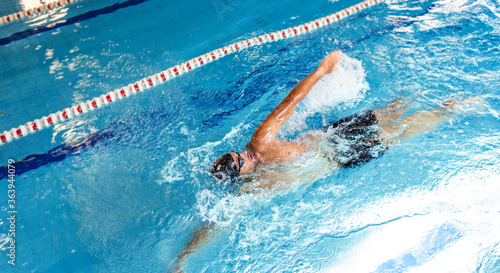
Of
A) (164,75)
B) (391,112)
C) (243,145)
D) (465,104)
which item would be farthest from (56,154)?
(465,104)

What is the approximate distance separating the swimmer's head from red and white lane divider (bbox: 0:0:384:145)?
2099 mm

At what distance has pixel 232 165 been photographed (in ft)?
8.47

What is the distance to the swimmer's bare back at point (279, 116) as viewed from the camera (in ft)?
8.24

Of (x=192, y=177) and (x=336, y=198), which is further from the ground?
(x=192, y=177)

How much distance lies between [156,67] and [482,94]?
11.9ft

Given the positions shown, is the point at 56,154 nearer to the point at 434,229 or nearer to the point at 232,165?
the point at 232,165

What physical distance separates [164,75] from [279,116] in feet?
7.62

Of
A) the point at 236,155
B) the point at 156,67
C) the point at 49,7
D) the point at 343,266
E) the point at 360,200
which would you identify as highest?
the point at 49,7

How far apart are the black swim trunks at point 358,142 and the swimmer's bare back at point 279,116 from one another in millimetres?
598

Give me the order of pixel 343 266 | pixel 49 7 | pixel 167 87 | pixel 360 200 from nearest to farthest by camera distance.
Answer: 1. pixel 343 266
2. pixel 360 200
3. pixel 167 87
4. pixel 49 7

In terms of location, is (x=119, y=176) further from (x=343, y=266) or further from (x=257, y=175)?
(x=343, y=266)

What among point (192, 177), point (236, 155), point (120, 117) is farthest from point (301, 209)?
point (120, 117)

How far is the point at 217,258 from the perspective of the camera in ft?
8.66

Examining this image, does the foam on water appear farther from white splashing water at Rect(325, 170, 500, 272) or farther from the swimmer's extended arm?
the swimmer's extended arm
